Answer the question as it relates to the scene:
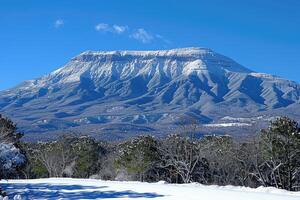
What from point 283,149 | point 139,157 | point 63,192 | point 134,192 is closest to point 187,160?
point 139,157

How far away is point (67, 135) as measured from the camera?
2464 inches

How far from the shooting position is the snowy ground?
21673 mm

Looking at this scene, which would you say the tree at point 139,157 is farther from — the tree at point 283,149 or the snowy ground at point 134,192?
the snowy ground at point 134,192

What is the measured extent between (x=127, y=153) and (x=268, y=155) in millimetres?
13146

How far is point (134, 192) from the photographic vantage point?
2441 cm

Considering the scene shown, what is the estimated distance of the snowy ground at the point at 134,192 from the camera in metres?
21.7

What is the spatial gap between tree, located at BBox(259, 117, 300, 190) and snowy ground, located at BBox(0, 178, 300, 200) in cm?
1490

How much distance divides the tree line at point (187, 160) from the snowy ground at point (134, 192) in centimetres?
1151

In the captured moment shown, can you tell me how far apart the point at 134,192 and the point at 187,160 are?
22292 mm

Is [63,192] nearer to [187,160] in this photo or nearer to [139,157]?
[139,157]

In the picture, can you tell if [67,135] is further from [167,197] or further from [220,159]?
[167,197]

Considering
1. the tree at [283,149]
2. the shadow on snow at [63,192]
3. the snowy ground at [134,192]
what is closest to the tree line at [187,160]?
the tree at [283,149]

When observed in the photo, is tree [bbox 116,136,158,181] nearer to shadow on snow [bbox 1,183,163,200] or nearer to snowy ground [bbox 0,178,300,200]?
Answer: snowy ground [bbox 0,178,300,200]

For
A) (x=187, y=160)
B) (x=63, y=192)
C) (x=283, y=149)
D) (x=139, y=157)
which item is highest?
(x=283, y=149)
